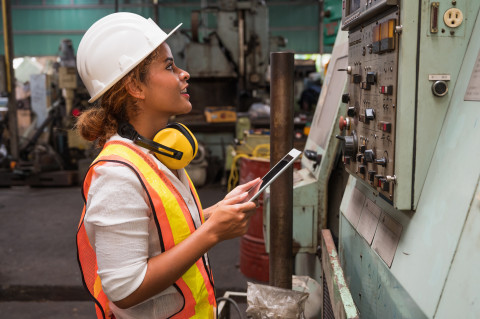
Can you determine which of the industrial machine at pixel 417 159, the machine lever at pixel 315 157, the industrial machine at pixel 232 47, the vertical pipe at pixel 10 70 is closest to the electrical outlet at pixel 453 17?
the industrial machine at pixel 417 159

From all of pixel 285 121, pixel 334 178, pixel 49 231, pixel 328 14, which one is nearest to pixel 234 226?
pixel 285 121

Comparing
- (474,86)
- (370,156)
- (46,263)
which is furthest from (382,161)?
(46,263)

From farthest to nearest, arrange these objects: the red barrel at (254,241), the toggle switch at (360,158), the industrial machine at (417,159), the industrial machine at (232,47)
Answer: the industrial machine at (232,47)
the red barrel at (254,241)
the toggle switch at (360,158)
the industrial machine at (417,159)

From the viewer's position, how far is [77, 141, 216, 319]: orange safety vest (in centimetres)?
102

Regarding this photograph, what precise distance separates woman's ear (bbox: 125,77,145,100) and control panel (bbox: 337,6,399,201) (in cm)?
61

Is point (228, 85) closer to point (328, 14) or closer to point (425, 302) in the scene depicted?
point (328, 14)

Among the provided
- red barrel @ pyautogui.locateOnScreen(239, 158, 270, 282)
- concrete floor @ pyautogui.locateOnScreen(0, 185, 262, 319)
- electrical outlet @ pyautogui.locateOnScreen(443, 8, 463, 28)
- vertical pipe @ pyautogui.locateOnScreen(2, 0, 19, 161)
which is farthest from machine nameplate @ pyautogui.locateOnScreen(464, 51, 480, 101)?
vertical pipe @ pyautogui.locateOnScreen(2, 0, 19, 161)

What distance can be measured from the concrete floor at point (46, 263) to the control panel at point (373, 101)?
1622mm

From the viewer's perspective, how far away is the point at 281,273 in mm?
1692

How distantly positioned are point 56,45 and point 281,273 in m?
12.0

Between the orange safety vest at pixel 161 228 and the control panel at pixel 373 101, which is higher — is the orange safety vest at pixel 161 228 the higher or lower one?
the lower one

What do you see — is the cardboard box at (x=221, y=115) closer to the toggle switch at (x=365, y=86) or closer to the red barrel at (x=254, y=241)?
the red barrel at (x=254, y=241)

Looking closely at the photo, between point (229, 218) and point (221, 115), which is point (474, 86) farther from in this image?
point (221, 115)

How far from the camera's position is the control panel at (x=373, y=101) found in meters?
1.11
